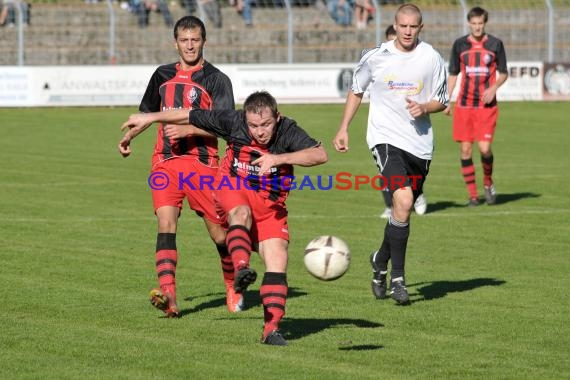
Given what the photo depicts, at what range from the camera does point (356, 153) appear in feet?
77.6

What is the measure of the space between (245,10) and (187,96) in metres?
27.3

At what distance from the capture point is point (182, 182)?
9312mm

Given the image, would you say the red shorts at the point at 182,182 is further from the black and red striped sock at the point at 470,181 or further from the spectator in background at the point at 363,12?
the spectator in background at the point at 363,12

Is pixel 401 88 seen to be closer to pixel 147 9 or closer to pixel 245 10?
pixel 147 9

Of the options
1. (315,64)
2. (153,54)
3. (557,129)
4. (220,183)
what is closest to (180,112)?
(220,183)

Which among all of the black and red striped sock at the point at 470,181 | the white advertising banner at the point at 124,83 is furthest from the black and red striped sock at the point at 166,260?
the white advertising banner at the point at 124,83

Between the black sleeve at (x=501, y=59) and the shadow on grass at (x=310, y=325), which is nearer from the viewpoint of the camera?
the shadow on grass at (x=310, y=325)

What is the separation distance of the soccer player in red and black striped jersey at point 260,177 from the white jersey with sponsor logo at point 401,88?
218cm

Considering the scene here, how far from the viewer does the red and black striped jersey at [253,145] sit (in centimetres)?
821

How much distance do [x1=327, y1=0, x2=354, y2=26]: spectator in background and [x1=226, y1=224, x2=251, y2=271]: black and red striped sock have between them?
1139 inches

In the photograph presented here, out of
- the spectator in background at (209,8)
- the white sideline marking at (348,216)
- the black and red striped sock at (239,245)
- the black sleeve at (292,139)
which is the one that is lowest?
the white sideline marking at (348,216)

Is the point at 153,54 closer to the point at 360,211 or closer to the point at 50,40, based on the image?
the point at 50,40

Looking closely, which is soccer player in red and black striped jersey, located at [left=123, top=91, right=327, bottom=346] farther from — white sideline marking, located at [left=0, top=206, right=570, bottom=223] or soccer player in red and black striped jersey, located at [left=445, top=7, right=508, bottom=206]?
soccer player in red and black striped jersey, located at [left=445, top=7, right=508, bottom=206]

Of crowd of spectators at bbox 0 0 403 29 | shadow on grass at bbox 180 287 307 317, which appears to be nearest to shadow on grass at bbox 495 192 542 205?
shadow on grass at bbox 180 287 307 317
